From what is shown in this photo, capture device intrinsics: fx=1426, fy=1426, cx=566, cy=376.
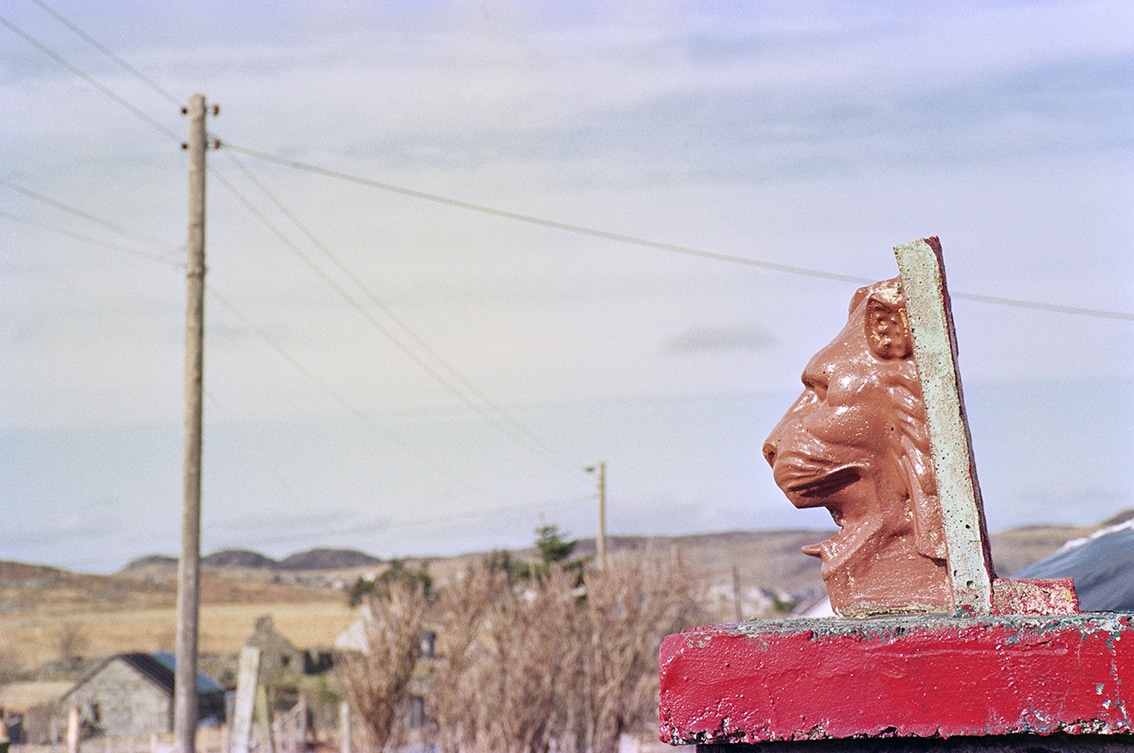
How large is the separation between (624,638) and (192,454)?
7124 mm

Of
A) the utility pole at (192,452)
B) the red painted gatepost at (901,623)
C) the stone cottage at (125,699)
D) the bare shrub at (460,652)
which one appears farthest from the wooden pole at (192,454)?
the stone cottage at (125,699)

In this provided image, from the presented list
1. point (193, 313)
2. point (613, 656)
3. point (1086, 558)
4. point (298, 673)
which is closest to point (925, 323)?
point (1086, 558)

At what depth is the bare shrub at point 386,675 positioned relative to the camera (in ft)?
54.3

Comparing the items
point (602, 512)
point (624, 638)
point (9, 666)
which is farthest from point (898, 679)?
point (9, 666)

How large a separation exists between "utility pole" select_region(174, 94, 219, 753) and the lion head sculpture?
1067 cm

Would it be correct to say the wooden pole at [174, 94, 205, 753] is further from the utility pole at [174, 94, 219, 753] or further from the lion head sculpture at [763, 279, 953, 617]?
the lion head sculpture at [763, 279, 953, 617]

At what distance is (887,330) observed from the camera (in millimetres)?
2717

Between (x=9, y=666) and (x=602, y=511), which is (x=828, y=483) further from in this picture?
(x=9, y=666)

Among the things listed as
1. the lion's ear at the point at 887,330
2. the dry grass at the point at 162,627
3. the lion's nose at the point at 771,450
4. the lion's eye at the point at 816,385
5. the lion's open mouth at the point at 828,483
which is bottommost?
the lion's open mouth at the point at 828,483

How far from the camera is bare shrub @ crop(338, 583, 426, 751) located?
16547 millimetres

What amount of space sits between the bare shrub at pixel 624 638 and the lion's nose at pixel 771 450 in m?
14.9

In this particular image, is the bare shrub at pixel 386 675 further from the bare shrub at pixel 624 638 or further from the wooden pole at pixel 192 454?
the wooden pole at pixel 192 454

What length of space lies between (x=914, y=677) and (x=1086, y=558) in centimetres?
356

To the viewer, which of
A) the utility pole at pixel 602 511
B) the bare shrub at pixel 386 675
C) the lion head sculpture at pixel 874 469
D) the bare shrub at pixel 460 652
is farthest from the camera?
the utility pole at pixel 602 511
